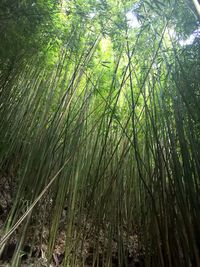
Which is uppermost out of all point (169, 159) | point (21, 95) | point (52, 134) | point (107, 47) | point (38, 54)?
point (107, 47)

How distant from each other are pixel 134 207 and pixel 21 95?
5.89ft

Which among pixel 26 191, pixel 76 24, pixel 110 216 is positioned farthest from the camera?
pixel 76 24

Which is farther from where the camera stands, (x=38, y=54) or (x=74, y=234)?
(x=38, y=54)

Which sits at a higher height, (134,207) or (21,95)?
(21,95)

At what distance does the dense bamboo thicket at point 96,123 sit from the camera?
7.75 ft

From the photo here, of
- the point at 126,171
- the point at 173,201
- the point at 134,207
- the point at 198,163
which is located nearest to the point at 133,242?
the point at 134,207

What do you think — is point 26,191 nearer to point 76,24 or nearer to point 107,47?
point 76,24

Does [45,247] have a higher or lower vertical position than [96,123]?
lower

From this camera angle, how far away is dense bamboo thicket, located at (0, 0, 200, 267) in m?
2.36

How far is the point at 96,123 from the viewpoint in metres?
3.12

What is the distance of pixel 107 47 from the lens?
375cm

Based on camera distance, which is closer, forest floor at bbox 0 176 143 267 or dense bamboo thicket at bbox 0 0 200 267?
dense bamboo thicket at bbox 0 0 200 267

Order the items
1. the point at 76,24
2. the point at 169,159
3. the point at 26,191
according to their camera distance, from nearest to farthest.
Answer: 1. the point at 169,159
2. the point at 26,191
3. the point at 76,24

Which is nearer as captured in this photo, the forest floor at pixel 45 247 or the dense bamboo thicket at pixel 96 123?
the dense bamboo thicket at pixel 96 123
